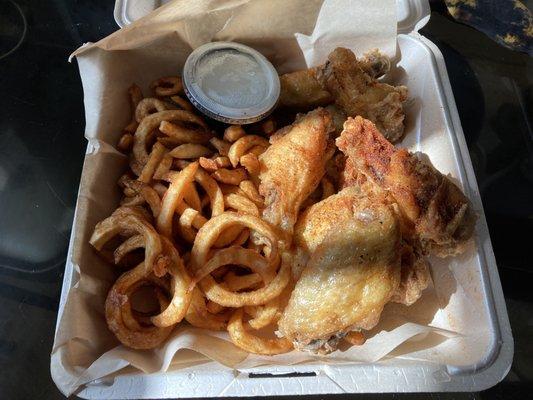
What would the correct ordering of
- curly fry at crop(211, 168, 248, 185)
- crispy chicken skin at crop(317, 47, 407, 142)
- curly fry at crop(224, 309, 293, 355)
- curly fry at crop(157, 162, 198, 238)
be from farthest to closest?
crispy chicken skin at crop(317, 47, 407, 142), curly fry at crop(211, 168, 248, 185), curly fry at crop(157, 162, 198, 238), curly fry at crop(224, 309, 293, 355)

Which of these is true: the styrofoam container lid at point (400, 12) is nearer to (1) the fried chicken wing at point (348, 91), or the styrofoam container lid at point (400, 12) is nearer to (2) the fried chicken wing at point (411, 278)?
(1) the fried chicken wing at point (348, 91)

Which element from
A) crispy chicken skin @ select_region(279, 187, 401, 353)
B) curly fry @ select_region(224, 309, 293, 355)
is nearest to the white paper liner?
curly fry @ select_region(224, 309, 293, 355)

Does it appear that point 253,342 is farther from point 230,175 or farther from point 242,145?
point 242,145

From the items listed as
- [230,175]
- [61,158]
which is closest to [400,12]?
[230,175]

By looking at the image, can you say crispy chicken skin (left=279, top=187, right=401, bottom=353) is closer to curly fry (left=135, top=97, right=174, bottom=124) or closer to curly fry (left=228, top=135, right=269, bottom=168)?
curly fry (left=228, top=135, right=269, bottom=168)

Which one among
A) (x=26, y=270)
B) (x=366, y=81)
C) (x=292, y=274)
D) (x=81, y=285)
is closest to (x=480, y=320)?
(x=292, y=274)

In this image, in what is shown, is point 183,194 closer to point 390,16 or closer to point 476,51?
point 390,16
